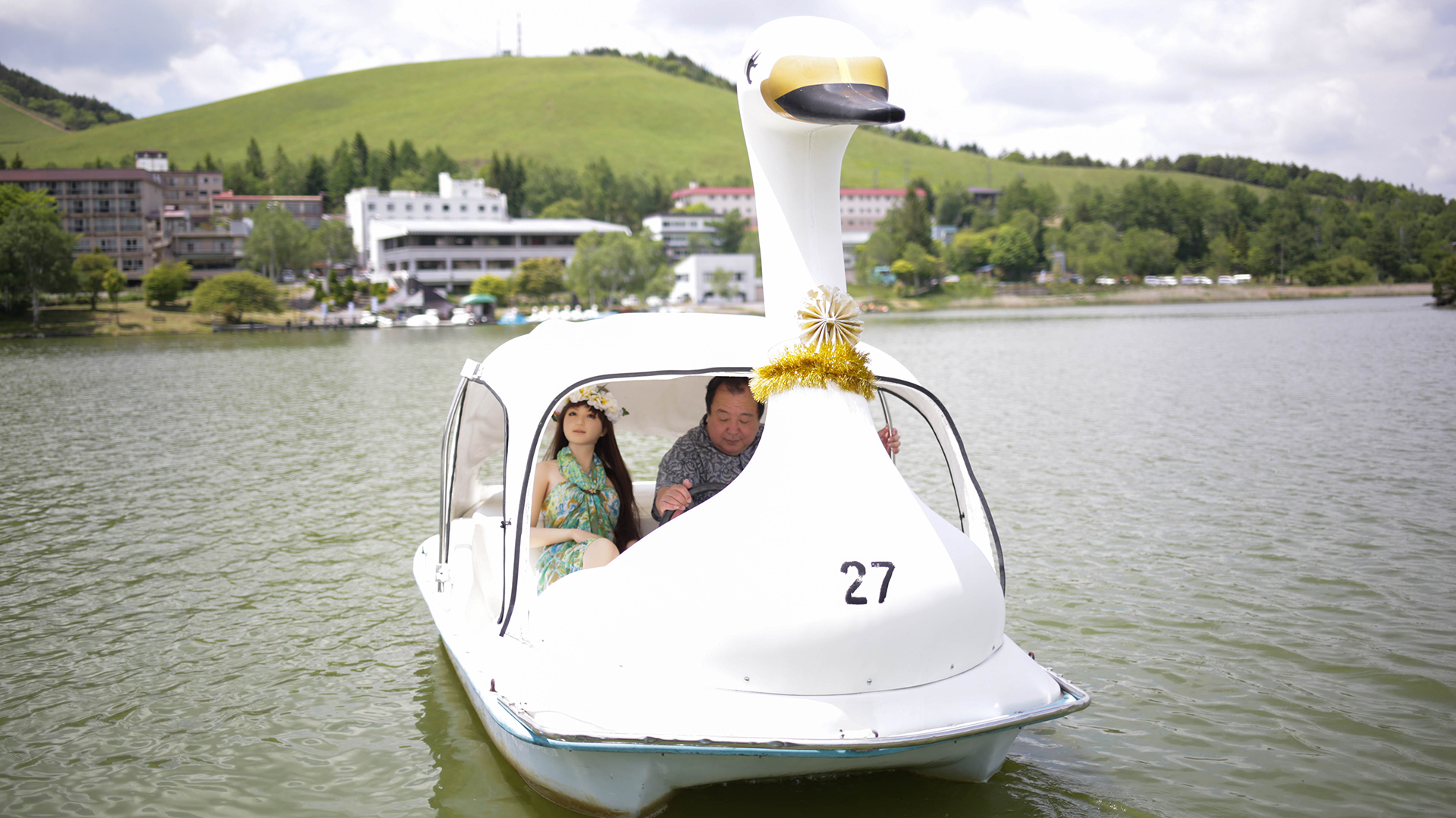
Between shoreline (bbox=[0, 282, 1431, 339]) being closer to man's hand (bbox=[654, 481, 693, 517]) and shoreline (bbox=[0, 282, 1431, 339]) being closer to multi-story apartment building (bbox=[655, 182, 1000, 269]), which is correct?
multi-story apartment building (bbox=[655, 182, 1000, 269])

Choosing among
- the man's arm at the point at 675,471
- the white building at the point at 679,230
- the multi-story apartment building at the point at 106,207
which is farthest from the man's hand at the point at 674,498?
the white building at the point at 679,230

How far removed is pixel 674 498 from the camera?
230 inches

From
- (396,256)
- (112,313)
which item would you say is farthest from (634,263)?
(112,313)

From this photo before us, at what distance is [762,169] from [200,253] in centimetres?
12139

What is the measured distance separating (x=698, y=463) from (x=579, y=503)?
0.81 m

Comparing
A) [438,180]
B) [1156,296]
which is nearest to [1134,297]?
[1156,296]

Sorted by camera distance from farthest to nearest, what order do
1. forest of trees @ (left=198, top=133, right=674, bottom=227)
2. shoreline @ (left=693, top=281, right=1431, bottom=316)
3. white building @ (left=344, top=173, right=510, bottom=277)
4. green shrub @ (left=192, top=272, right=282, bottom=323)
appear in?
forest of trees @ (left=198, top=133, right=674, bottom=227)
white building @ (left=344, top=173, right=510, bottom=277)
shoreline @ (left=693, top=281, right=1431, bottom=316)
green shrub @ (left=192, top=272, right=282, bottom=323)

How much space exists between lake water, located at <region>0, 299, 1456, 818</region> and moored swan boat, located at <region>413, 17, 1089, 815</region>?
1.08 metres

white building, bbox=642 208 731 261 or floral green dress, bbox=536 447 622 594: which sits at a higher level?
white building, bbox=642 208 731 261

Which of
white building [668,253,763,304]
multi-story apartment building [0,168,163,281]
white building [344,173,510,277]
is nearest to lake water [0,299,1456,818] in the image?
white building [668,253,763,304]

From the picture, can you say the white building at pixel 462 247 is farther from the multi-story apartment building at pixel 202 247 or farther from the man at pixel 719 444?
the man at pixel 719 444

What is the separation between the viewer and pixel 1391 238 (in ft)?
406

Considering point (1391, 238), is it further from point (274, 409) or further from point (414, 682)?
point (414, 682)

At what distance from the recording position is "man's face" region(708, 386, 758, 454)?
631 cm
